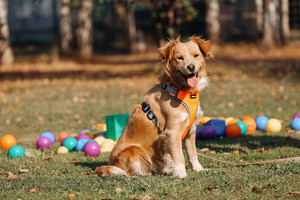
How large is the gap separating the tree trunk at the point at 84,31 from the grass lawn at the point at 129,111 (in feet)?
18.6

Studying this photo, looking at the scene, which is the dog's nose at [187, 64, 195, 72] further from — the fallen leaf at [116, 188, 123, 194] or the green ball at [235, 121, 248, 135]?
the green ball at [235, 121, 248, 135]

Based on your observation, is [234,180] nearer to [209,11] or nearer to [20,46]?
[209,11]

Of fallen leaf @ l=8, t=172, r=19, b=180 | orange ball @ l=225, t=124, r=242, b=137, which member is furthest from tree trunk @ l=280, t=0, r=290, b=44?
fallen leaf @ l=8, t=172, r=19, b=180

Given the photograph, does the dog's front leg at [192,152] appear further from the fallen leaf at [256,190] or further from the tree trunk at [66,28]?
the tree trunk at [66,28]

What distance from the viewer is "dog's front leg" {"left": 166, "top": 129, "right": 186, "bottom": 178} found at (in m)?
5.89

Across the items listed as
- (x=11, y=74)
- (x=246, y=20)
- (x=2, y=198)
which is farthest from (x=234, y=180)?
(x=246, y=20)

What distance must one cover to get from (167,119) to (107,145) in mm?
2598

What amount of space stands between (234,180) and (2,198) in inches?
108

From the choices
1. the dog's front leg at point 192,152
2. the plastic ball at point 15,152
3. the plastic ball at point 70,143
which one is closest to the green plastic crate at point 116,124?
the plastic ball at point 70,143

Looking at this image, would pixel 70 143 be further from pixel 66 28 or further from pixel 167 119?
pixel 66 28

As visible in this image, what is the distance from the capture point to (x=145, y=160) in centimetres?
609

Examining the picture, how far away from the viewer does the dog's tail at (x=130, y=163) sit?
602 cm

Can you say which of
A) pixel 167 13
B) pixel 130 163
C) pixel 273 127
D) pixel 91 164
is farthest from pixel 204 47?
pixel 167 13

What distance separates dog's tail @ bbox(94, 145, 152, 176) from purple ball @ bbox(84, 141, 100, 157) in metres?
1.77
